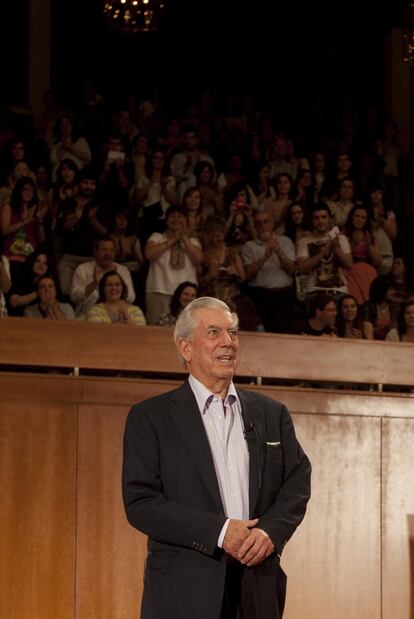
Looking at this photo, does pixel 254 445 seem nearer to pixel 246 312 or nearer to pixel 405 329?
pixel 246 312

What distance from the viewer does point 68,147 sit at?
738 cm

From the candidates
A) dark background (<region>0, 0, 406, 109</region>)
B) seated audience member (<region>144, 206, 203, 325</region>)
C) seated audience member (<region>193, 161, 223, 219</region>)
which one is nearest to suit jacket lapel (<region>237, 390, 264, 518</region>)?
seated audience member (<region>144, 206, 203, 325</region>)

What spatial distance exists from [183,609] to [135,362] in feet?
5.99

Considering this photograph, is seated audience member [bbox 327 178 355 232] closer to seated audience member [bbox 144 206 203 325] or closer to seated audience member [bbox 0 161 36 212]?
seated audience member [bbox 144 206 203 325]

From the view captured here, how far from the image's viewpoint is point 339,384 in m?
4.92

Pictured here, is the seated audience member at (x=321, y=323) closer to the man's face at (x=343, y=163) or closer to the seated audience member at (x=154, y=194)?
the seated audience member at (x=154, y=194)

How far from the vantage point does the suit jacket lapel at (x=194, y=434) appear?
290 centimetres

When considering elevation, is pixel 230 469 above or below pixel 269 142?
below

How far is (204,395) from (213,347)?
0.14 m

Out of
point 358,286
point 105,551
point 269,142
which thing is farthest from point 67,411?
point 269,142

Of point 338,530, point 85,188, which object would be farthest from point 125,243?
point 338,530

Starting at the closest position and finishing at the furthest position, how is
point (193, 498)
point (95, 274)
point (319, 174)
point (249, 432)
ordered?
point (193, 498), point (249, 432), point (95, 274), point (319, 174)

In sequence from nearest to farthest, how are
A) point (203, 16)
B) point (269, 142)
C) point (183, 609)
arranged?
point (183, 609), point (269, 142), point (203, 16)

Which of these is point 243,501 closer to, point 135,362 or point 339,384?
point 135,362
